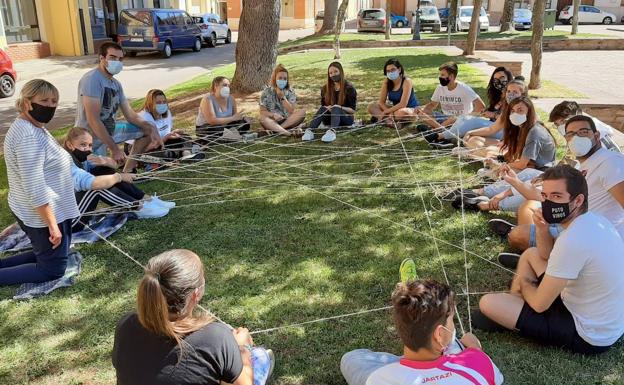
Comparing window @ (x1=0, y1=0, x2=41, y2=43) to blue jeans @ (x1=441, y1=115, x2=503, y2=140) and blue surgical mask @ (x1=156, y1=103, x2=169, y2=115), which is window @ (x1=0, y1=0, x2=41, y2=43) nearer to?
blue surgical mask @ (x1=156, y1=103, x2=169, y2=115)

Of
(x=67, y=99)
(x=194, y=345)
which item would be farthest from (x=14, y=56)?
(x=194, y=345)

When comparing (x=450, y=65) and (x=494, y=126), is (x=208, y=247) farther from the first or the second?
(x=450, y=65)

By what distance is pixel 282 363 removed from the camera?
2.93 meters

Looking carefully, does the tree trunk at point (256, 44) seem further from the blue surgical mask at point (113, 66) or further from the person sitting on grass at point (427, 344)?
the person sitting on grass at point (427, 344)

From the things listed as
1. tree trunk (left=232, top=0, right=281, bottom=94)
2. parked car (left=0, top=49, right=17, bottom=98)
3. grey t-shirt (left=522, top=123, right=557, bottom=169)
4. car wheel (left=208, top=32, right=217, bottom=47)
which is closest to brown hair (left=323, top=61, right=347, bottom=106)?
tree trunk (left=232, top=0, right=281, bottom=94)

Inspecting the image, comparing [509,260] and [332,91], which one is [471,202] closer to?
[509,260]

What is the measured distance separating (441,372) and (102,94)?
15.2 ft

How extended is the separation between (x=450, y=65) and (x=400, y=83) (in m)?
0.90

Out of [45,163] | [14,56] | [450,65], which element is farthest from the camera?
[14,56]

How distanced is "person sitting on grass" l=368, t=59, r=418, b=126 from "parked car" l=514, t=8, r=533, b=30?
2605 cm

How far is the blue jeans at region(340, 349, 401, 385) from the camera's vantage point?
103 inches

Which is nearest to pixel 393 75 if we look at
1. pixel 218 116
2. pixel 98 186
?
pixel 218 116

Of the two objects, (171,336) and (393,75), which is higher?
(393,75)

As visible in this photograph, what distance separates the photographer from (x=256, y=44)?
9.74 meters
